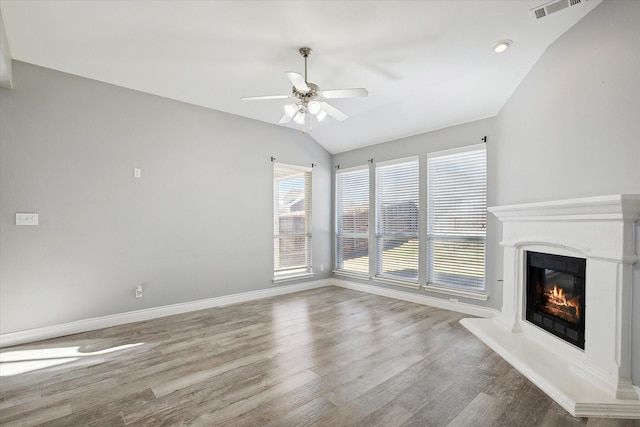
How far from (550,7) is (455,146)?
2.28 meters

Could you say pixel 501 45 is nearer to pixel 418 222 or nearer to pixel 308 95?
pixel 308 95

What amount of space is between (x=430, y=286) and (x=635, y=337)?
270 centimetres

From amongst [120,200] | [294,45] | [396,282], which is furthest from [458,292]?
[120,200]

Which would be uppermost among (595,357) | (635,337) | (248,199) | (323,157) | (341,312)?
(323,157)

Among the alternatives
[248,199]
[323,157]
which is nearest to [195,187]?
[248,199]

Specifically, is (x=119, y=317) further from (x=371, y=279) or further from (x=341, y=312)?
(x=371, y=279)

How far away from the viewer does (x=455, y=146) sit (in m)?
4.53

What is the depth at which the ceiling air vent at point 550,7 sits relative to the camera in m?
2.27

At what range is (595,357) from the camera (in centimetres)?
236

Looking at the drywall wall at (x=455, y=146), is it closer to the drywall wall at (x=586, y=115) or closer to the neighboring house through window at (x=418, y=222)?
the neighboring house through window at (x=418, y=222)

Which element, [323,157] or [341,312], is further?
[323,157]

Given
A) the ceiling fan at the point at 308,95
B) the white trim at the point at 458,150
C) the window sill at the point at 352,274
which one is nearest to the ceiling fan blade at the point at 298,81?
the ceiling fan at the point at 308,95

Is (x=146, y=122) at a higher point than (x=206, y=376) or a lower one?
higher

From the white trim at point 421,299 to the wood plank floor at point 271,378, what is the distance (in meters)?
0.57
